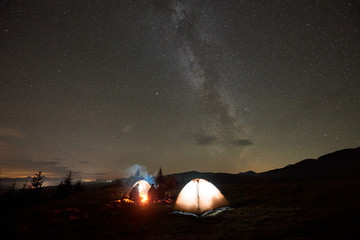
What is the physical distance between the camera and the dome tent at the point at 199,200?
33.6 feet

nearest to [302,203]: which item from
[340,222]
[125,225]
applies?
[340,222]

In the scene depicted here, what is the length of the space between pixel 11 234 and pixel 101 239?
439 centimetres

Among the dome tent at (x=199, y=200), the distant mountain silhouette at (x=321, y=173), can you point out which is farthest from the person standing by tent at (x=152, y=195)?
the distant mountain silhouette at (x=321, y=173)

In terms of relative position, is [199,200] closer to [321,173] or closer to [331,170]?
[321,173]

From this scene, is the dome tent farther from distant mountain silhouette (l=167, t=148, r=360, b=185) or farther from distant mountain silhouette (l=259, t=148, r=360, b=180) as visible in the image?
distant mountain silhouette (l=259, t=148, r=360, b=180)

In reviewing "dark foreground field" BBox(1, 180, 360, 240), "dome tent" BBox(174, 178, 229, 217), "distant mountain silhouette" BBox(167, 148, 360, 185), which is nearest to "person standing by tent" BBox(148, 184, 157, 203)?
"dark foreground field" BBox(1, 180, 360, 240)

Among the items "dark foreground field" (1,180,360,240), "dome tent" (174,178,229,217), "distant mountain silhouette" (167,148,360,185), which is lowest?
"dark foreground field" (1,180,360,240)

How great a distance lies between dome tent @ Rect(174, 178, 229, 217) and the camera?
10.3m

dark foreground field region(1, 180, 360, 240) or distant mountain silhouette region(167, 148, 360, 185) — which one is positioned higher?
distant mountain silhouette region(167, 148, 360, 185)

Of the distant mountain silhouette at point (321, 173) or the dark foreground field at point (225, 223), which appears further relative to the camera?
the distant mountain silhouette at point (321, 173)

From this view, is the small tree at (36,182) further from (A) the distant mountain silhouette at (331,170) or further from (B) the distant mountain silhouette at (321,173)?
(A) the distant mountain silhouette at (331,170)

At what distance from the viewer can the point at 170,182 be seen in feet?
105

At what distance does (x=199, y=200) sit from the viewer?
34.2 feet

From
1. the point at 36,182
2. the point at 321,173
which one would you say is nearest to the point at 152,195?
the point at 36,182
